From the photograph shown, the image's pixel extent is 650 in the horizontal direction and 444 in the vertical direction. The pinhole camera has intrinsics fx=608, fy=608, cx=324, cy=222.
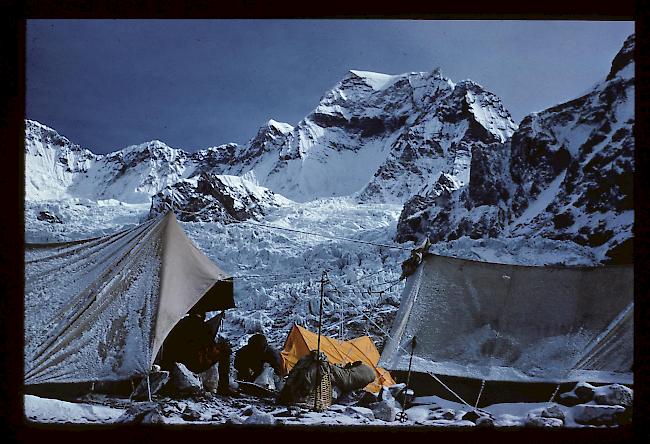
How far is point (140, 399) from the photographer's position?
5102 mm

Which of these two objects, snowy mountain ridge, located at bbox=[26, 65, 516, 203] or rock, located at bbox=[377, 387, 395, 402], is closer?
rock, located at bbox=[377, 387, 395, 402]

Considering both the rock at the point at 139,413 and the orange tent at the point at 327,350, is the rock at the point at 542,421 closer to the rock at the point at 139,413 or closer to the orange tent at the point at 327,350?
the rock at the point at 139,413

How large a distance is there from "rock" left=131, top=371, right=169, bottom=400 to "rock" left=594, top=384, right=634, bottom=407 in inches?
142

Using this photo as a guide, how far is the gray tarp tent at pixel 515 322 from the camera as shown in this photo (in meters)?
5.20

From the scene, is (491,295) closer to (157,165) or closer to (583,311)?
(583,311)

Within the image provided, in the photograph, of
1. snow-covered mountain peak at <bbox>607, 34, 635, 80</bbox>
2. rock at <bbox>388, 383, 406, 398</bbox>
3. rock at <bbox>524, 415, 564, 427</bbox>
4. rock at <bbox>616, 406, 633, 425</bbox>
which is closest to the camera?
rock at <bbox>616, 406, 633, 425</bbox>

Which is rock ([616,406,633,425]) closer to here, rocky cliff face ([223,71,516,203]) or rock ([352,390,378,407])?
rock ([352,390,378,407])

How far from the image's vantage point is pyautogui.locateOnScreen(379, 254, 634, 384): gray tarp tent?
520 cm

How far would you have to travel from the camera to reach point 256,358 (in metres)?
6.67

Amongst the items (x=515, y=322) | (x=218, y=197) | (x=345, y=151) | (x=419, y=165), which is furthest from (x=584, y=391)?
(x=345, y=151)

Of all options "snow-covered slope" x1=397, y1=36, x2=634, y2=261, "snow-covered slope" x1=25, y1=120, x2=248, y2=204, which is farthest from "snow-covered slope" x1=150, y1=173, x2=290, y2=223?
"snow-covered slope" x1=25, y1=120, x2=248, y2=204

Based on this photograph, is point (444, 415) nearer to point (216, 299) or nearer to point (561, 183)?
point (216, 299)

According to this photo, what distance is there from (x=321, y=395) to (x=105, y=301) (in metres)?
2.07

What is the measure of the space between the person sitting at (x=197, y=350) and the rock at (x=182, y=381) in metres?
0.27
